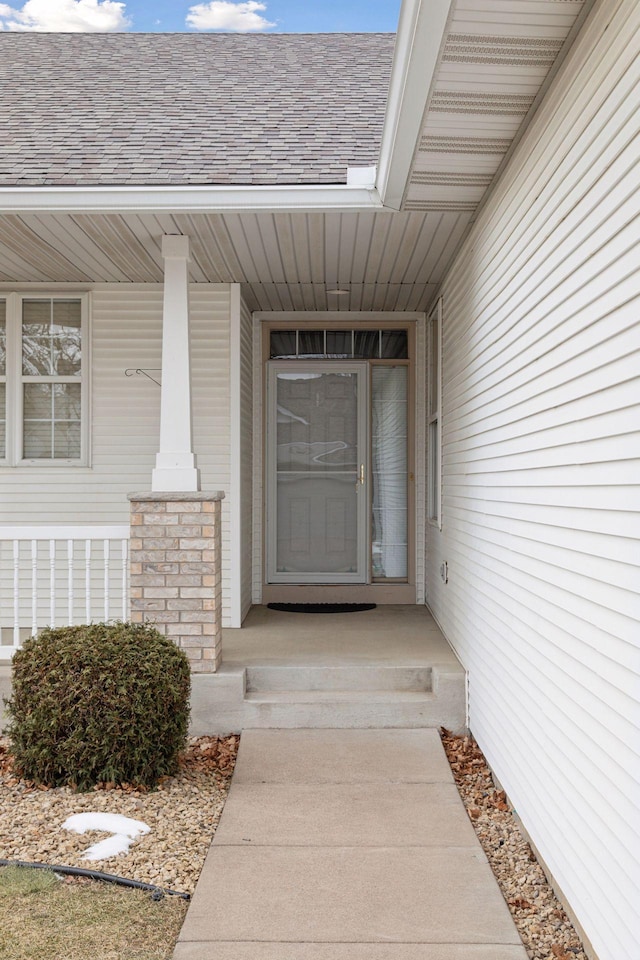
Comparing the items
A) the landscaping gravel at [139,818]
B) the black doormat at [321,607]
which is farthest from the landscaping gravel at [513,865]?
the black doormat at [321,607]

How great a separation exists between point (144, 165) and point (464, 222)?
6.08 feet

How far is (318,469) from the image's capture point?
8.22m

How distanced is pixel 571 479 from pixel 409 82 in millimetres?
1588

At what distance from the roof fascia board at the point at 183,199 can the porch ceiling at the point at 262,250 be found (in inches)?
4.7

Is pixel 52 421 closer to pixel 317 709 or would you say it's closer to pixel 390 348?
pixel 390 348

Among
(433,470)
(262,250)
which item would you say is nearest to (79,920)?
(262,250)

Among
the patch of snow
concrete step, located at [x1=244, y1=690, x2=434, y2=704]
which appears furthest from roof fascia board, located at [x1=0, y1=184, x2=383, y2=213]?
the patch of snow

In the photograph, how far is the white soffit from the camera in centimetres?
286

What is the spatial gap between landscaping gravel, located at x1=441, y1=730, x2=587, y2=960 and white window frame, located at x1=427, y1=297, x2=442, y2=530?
242cm

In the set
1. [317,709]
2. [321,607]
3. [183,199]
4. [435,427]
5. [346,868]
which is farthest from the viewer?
[321,607]

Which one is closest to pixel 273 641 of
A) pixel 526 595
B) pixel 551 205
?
pixel 526 595

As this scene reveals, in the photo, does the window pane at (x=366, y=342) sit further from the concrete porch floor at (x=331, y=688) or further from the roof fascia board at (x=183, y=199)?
the roof fascia board at (x=183, y=199)

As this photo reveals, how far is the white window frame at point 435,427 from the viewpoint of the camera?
685 cm

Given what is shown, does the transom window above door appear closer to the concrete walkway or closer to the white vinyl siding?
the white vinyl siding
